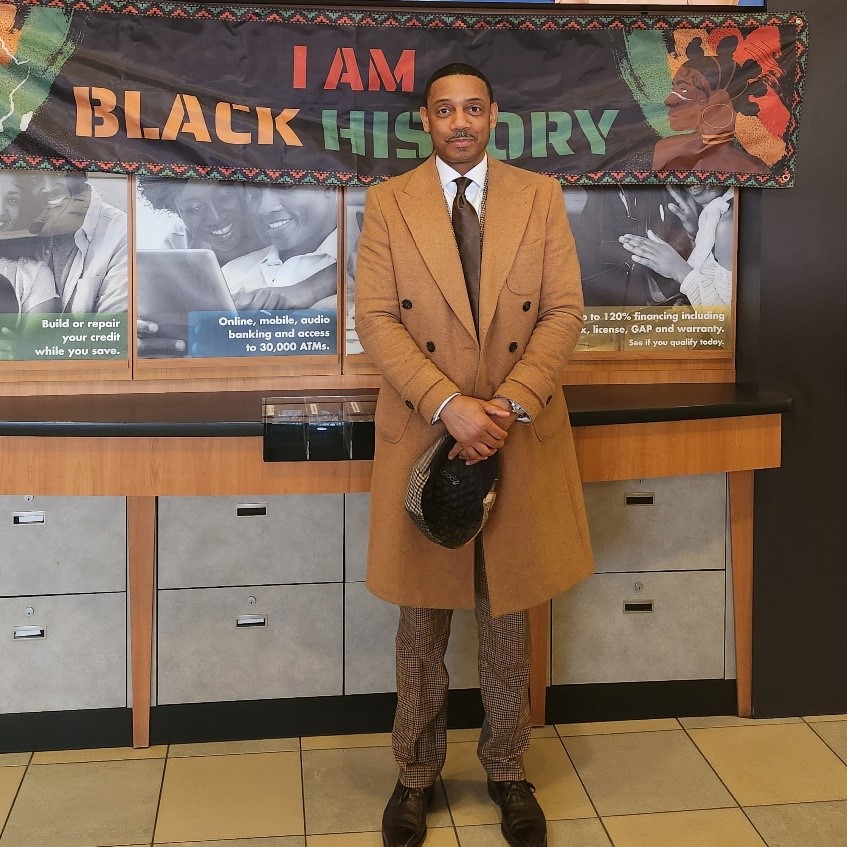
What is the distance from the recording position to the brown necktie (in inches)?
98.5

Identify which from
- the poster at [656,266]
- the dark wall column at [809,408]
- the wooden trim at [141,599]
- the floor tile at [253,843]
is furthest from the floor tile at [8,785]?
the dark wall column at [809,408]

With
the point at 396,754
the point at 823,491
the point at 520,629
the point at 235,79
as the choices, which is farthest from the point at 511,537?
the point at 235,79

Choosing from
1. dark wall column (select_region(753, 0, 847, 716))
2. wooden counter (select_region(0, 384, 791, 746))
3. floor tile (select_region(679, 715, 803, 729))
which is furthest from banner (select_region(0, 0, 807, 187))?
floor tile (select_region(679, 715, 803, 729))

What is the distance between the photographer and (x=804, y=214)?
10.7ft

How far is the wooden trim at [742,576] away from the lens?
3.34 m

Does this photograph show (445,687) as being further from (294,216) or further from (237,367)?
(294,216)

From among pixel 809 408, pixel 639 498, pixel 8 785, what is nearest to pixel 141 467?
pixel 8 785

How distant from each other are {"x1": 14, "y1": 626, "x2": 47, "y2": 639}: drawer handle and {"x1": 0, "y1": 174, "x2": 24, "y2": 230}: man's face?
111cm

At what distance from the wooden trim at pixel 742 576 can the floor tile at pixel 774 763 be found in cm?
14

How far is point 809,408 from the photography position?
3295 millimetres

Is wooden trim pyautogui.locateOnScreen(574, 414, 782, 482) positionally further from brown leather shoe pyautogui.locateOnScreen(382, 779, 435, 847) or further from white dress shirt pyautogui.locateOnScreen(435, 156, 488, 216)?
brown leather shoe pyautogui.locateOnScreen(382, 779, 435, 847)

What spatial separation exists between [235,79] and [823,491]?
207 centimetres

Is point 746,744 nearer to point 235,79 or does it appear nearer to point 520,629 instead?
point 520,629

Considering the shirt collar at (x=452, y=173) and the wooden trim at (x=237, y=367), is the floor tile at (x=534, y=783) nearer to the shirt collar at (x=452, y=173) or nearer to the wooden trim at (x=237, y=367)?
the wooden trim at (x=237, y=367)
